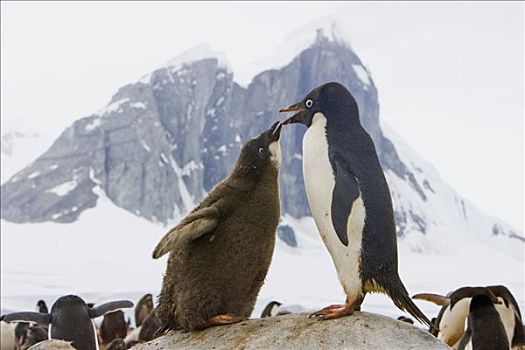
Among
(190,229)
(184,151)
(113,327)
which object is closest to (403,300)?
(190,229)

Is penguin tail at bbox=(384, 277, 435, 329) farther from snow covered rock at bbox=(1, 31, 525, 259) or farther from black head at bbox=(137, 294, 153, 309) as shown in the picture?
snow covered rock at bbox=(1, 31, 525, 259)

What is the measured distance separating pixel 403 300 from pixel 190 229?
0.85 m

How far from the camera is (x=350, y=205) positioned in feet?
8.48

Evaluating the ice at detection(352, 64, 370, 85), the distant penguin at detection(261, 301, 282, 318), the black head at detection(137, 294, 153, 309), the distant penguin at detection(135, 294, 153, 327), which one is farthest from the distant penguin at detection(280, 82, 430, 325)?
the ice at detection(352, 64, 370, 85)

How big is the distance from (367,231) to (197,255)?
2.26 feet

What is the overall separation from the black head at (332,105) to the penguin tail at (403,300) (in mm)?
682

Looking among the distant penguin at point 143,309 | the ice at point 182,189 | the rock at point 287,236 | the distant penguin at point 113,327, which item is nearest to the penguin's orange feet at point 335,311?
the distant penguin at point 113,327

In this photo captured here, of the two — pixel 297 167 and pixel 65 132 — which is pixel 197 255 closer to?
pixel 297 167

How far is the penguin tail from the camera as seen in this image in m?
2.58

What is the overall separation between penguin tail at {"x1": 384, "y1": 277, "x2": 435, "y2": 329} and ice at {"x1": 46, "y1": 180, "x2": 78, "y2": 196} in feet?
151

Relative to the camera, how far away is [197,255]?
2.75m

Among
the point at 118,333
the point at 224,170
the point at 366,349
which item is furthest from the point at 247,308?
the point at 224,170

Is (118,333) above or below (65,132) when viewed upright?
below

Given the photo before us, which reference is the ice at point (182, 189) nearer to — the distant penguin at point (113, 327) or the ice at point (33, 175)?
the ice at point (33, 175)
